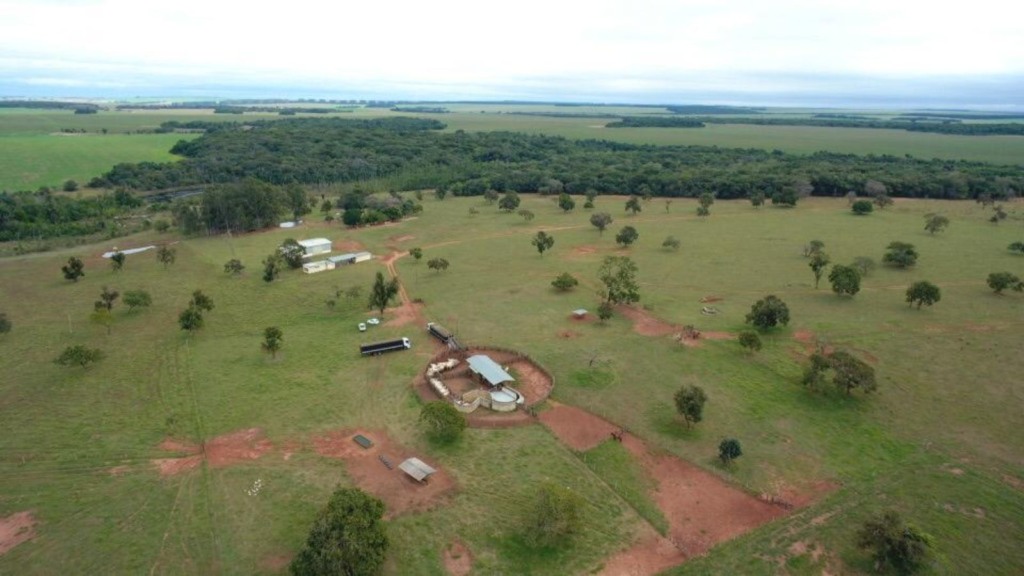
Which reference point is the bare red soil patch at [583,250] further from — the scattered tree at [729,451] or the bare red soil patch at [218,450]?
the bare red soil patch at [218,450]

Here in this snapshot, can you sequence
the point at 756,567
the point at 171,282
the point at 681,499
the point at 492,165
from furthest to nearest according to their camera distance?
the point at 492,165
the point at 171,282
the point at 681,499
the point at 756,567

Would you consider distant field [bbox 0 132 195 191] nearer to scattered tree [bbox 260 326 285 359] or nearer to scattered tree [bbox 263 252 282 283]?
scattered tree [bbox 263 252 282 283]

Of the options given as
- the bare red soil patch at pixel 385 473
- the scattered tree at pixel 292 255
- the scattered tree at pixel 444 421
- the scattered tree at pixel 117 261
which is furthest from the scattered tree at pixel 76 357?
the scattered tree at pixel 117 261

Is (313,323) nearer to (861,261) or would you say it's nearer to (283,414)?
(283,414)

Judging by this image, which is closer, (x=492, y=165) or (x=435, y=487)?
(x=435, y=487)

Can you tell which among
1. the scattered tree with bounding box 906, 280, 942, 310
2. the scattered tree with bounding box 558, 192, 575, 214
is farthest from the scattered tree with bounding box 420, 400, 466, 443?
the scattered tree with bounding box 558, 192, 575, 214

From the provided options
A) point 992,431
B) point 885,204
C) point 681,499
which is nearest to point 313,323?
point 681,499
